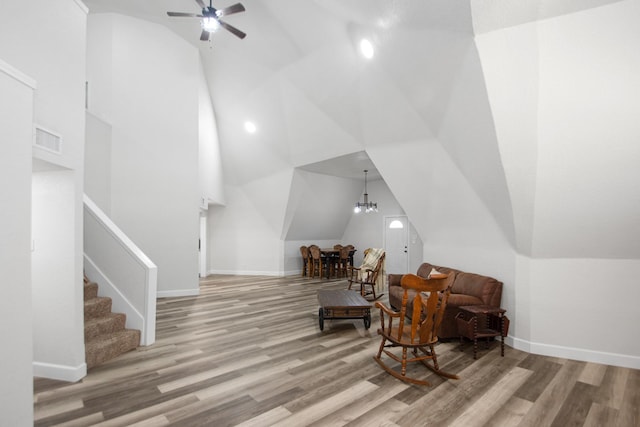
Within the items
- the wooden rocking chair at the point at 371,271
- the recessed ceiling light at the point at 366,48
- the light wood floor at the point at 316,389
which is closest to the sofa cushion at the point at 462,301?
the light wood floor at the point at 316,389

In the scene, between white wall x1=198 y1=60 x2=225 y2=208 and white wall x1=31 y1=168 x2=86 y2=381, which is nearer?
white wall x1=31 y1=168 x2=86 y2=381

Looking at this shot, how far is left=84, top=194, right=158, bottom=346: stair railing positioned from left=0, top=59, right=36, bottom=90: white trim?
237 centimetres

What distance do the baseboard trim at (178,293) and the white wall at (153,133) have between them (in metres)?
0.02

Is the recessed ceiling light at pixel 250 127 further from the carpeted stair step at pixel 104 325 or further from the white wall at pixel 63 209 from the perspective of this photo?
the carpeted stair step at pixel 104 325

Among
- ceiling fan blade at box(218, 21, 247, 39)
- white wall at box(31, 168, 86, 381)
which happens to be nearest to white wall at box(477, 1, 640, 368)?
ceiling fan blade at box(218, 21, 247, 39)

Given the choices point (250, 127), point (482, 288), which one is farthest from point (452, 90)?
point (250, 127)

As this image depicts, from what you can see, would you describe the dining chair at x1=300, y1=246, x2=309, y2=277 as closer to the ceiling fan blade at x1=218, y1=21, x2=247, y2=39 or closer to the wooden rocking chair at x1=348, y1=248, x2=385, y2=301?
the wooden rocking chair at x1=348, y1=248, x2=385, y2=301

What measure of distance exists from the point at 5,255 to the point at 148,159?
16.7 feet

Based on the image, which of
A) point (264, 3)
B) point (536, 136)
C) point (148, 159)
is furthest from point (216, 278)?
point (536, 136)

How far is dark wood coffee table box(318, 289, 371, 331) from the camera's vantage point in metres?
4.56

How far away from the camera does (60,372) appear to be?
10.2ft

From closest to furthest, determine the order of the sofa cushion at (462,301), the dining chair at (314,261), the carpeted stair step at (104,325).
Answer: the carpeted stair step at (104,325) → the sofa cushion at (462,301) → the dining chair at (314,261)

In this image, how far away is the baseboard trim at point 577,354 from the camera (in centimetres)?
349

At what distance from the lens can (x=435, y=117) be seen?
4488 millimetres
